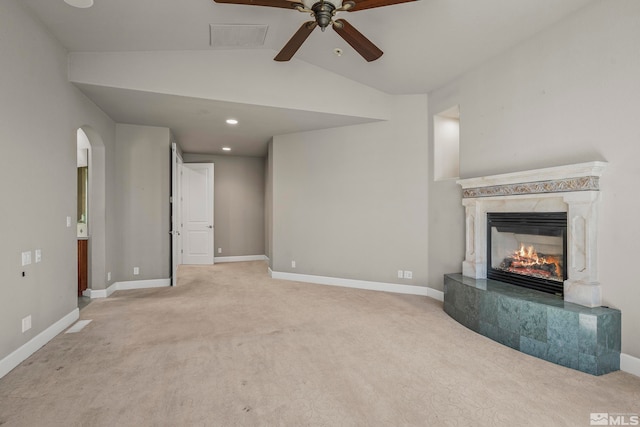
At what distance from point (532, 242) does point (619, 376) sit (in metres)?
1.30

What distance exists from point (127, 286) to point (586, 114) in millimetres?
6033

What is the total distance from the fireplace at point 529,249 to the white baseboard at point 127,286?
15.6 ft

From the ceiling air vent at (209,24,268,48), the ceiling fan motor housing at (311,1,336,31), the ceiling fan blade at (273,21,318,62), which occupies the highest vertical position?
the ceiling air vent at (209,24,268,48)

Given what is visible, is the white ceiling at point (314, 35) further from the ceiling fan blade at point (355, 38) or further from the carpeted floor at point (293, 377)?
the carpeted floor at point (293, 377)

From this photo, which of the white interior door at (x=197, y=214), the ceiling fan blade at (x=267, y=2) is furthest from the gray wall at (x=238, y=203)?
the ceiling fan blade at (x=267, y=2)

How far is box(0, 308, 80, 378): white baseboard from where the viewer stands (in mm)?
2463

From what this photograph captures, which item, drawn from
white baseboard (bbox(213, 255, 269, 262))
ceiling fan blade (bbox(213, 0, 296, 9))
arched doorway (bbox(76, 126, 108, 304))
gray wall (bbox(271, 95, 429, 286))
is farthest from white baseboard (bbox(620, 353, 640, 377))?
white baseboard (bbox(213, 255, 269, 262))

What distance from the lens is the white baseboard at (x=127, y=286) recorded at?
4.63 meters

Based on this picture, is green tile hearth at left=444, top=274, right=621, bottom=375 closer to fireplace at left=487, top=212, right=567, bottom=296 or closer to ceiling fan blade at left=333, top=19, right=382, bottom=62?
fireplace at left=487, top=212, right=567, bottom=296

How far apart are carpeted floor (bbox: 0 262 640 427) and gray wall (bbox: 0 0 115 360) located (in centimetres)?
44

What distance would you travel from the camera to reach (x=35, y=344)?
2846 millimetres

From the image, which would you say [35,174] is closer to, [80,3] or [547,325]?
[80,3]

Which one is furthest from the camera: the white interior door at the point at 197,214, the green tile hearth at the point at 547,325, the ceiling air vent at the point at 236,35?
the white interior door at the point at 197,214

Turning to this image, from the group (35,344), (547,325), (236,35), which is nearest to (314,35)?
(236,35)
